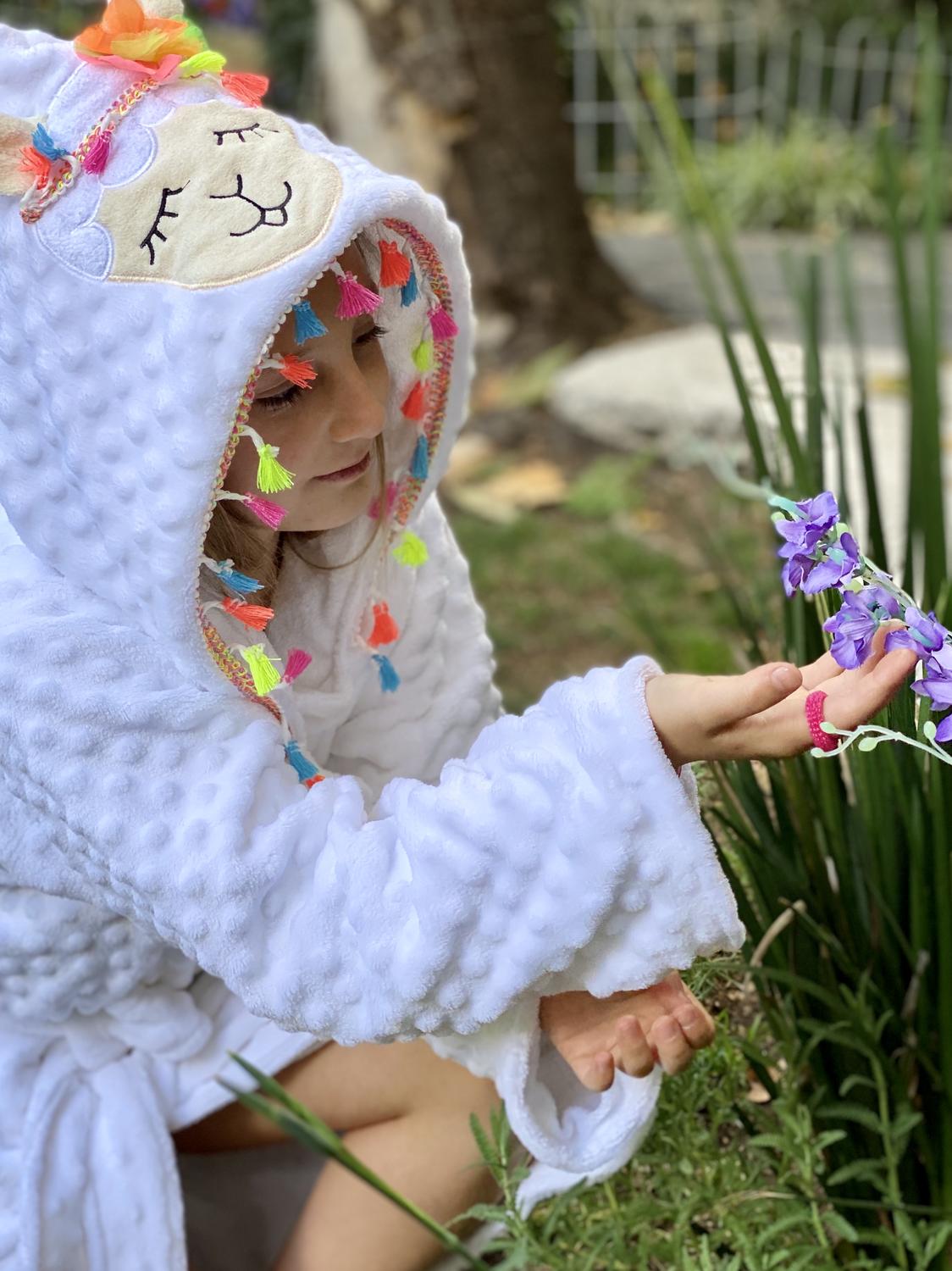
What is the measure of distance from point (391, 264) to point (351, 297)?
0.11 m

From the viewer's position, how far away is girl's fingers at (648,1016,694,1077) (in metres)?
1.12

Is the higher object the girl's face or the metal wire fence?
the girl's face

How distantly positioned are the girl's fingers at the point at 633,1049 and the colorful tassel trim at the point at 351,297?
1.92ft

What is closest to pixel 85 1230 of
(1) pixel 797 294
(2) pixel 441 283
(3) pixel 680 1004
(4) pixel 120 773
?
(4) pixel 120 773

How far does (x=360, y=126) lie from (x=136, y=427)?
134 inches

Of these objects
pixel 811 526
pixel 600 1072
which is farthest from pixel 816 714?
pixel 600 1072

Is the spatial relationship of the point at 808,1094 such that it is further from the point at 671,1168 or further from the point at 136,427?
the point at 136,427

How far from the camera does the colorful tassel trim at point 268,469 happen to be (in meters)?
1.14

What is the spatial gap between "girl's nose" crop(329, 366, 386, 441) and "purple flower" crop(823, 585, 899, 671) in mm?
475

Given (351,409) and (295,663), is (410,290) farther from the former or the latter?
(295,663)

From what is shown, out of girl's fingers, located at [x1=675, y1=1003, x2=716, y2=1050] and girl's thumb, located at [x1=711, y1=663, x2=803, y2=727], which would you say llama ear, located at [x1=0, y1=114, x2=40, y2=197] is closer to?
girl's thumb, located at [x1=711, y1=663, x2=803, y2=727]

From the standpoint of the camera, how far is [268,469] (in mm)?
1146

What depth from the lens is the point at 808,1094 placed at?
132 cm

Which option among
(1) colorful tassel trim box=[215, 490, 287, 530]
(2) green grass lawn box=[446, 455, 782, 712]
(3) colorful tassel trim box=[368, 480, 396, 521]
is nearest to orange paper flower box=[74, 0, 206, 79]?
(1) colorful tassel trim box=[215, 490, 287, 530]
